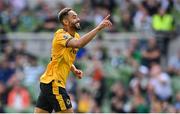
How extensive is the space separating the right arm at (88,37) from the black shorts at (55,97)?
0.72 m

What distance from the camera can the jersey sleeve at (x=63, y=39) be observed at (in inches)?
420

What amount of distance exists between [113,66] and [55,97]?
7.65 meters

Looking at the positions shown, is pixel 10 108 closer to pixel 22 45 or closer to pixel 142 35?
pixel 22 45

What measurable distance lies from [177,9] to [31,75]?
3961 mm

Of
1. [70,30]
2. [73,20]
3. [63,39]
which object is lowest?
[63,39]

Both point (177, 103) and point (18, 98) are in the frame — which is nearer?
point (177, 103)

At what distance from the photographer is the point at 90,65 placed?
726 inches

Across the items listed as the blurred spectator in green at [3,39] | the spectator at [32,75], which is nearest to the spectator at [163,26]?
the spectator at [32,75]

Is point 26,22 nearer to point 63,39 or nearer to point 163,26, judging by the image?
point 163,26

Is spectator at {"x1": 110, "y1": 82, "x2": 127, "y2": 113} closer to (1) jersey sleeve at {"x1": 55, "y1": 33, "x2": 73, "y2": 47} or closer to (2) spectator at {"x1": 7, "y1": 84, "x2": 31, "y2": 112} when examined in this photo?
(2) spectator at {"x1": 7, "y1": 84, "x2": 31, "y2": 112}

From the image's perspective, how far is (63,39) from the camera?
10.7 m

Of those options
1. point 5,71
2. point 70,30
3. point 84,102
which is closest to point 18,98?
point 5,71

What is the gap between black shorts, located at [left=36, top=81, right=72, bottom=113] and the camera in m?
10.9

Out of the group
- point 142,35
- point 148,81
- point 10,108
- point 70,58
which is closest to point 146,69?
point 148,81
